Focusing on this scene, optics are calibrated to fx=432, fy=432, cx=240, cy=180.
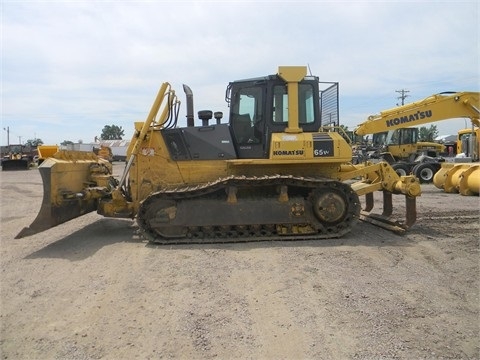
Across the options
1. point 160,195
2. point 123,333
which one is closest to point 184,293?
point 123,333

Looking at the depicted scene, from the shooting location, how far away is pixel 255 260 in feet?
19.8

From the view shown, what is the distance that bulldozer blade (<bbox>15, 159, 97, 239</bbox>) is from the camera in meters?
7.21

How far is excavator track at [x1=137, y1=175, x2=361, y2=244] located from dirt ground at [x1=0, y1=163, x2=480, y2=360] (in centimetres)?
32

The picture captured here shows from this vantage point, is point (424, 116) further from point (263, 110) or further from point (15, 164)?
point (15, 164)

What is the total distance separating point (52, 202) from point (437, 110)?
478 inches

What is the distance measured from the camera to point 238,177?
7422 mm

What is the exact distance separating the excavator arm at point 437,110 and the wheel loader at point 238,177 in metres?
6.92

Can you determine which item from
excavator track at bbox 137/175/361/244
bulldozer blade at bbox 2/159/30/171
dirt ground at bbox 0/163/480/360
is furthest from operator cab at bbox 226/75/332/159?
bulldozer blade at bbox 2/159/30/171

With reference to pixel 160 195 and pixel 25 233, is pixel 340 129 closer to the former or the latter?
pixel 160 195

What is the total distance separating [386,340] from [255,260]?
2638 millimetres

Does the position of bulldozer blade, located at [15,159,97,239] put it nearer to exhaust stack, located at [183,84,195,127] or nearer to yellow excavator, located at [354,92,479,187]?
exhaust stack, located at [183,84,195,127]

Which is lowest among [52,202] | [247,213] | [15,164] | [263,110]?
[247,213]

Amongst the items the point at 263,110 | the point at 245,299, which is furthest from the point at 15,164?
the point at 245,299

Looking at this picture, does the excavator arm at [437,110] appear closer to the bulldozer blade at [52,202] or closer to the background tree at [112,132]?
the bulldozer blade at [52,202]
